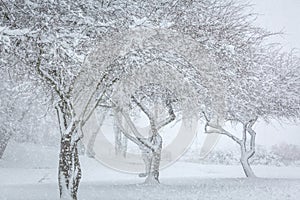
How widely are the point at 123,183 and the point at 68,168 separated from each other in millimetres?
8884

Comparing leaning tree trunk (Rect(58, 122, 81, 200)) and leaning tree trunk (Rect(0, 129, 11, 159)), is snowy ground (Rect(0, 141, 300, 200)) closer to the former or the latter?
leaning tree trunk (Rect(0, 129, 11, 159))

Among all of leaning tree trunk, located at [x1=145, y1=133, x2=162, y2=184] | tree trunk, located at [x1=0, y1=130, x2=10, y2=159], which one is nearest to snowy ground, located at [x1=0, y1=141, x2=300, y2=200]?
leaning tree trunk, located at [x1=145, y1=133, x2=162, y2=184]

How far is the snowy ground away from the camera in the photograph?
1309 centimetres

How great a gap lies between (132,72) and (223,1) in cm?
403

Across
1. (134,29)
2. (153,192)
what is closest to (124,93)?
(153,192)

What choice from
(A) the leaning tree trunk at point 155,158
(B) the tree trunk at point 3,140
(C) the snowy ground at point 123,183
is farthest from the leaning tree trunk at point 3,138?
(A) the leaning tree trunk at point 155,158

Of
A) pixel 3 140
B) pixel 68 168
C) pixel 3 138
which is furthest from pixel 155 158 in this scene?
pixel 3 140

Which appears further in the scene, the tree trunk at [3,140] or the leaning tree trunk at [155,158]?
the tree trunk at [3,140]

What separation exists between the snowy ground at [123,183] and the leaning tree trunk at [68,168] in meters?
1.81

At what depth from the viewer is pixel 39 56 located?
869cm

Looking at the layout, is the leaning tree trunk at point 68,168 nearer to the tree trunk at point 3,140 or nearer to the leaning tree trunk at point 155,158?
the leaning tree trunk at point 155,158

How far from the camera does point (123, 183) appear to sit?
1897 centimetres

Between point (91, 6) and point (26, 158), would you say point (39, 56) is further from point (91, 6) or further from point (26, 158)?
point (26, 158)

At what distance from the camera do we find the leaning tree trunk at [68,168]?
10281 mm
